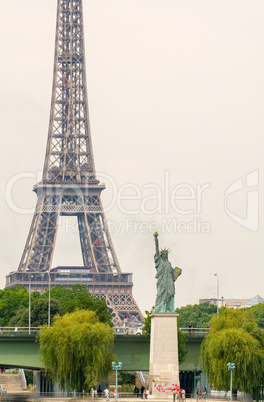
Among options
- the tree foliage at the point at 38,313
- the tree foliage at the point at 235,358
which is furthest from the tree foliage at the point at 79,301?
the tree foliage at the point at 235,358

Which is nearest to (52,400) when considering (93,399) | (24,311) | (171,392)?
(93,399)

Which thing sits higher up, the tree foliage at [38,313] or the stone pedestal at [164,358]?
the tree foliage at [38,313]

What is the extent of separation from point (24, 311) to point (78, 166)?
5015cm

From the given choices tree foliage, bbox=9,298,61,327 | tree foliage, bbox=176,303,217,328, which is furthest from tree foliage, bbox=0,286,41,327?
tree foliage, bbox=176,303,217,328

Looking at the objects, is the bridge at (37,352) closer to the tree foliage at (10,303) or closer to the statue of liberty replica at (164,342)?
the statue of liberty replica at (164,342)

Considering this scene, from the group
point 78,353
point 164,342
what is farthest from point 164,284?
point 78,353

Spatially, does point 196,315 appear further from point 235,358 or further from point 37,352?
point 235,358

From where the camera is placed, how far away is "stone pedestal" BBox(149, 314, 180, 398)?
83062mm

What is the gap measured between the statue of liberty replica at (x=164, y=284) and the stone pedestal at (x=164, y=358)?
3.13 feet

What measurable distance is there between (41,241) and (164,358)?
288 feet

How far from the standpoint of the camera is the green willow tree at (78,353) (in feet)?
284

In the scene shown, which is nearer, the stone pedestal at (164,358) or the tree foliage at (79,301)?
the stone pedestal at (164,358)

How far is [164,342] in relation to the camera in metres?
83.4

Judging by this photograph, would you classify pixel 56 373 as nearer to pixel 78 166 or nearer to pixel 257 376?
pixel 257 376
